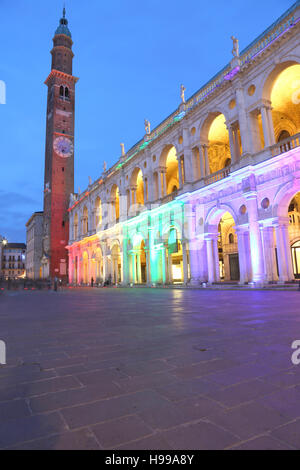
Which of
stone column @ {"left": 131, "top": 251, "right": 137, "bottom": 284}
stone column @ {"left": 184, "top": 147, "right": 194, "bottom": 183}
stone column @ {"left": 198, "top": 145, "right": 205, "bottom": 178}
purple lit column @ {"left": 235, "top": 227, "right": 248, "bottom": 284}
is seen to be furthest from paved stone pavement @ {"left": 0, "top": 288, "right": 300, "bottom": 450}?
stone column @ {"left": 131, "top": 251, "right": 137, "bottom": 284}

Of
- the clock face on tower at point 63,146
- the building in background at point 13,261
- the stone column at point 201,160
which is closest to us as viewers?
the stone column at point 201,160

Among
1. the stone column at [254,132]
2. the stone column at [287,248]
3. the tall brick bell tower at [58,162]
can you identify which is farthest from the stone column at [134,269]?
the tall brick bell tower at [58,162]

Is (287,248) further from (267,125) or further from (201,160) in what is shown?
(201,160)

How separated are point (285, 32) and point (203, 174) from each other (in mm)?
8688

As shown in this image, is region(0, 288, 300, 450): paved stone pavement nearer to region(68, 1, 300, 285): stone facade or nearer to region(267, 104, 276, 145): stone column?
region(68, 1, 300, 285): stone facade

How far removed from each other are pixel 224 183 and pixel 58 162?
1485 inches

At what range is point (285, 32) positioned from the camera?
13914 mm

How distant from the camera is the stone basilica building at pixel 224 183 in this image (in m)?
14.5

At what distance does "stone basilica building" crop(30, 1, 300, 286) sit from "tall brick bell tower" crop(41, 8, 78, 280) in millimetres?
15221

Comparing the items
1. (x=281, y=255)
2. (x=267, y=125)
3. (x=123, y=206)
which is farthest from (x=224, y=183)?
(x=123, y=206)

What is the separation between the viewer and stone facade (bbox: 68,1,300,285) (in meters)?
14.5

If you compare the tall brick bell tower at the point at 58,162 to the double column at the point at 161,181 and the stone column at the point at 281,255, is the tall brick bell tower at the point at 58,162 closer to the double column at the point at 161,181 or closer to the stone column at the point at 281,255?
the double column at the point at 161,181

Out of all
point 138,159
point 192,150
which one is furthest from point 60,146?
point 192,150

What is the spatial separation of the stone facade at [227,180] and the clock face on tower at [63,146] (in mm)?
19836
